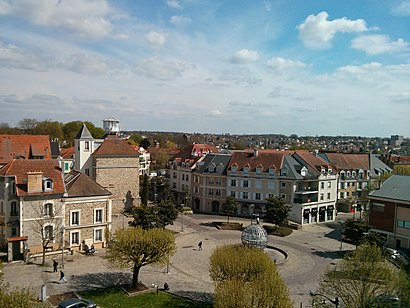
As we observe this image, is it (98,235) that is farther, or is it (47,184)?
(98,235)

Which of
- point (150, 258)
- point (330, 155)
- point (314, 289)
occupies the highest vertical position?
point (330, 155)

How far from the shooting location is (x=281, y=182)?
179 feet

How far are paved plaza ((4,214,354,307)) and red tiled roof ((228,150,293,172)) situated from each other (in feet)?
43.3

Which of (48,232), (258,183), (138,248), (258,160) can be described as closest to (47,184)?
Answer: (48,232)

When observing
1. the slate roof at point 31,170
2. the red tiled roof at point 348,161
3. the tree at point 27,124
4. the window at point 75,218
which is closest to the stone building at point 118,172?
the slate roof at point 31,170

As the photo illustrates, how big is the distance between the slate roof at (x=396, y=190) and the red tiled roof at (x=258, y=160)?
1693cm

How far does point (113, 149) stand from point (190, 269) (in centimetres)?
2783

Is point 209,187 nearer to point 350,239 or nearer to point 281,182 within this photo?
point 281,182

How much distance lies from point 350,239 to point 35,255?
30865mm

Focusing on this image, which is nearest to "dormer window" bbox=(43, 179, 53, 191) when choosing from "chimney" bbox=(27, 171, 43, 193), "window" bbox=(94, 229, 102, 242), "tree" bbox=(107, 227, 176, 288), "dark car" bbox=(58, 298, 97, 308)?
"chimney" bbox=(27, 171, 43, 193)

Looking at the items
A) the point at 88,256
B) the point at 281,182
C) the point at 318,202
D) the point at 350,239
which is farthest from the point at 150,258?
the point at 318,202

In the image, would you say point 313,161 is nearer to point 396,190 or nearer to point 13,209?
point 396,190

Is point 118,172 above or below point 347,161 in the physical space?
below

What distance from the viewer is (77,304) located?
22.2 metres
